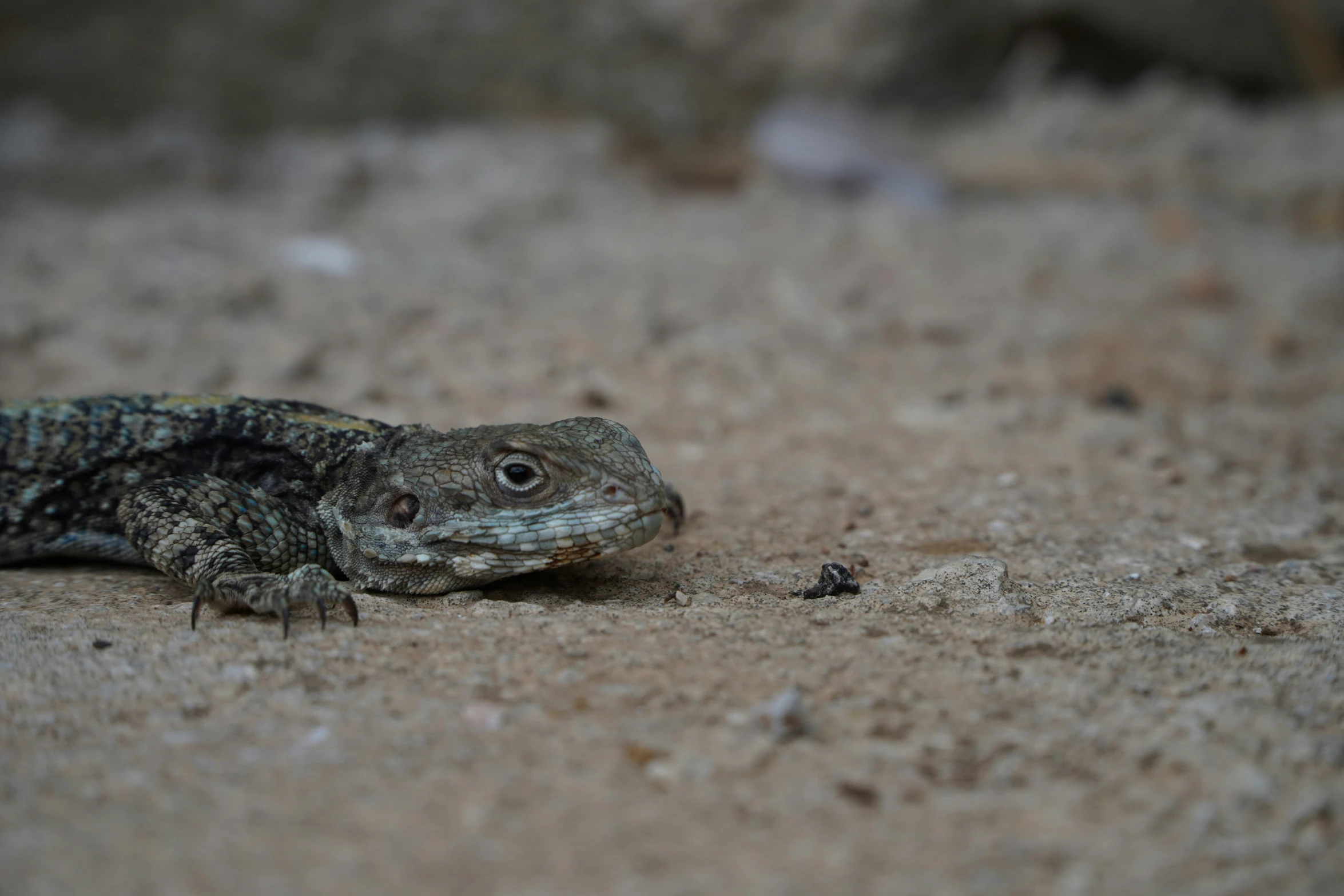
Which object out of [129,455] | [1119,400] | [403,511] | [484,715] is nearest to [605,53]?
[1119,400]

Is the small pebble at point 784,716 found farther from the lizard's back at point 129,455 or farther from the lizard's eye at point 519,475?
the lizard's back at point 129,455

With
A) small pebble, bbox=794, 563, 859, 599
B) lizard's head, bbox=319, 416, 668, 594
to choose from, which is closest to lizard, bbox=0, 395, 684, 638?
lizard's head, bbox=319, 416, 668, 594

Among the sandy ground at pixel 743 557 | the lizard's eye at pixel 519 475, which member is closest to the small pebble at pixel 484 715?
the sandy ground at pixel 743 557

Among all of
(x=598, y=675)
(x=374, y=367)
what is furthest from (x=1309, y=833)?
(x=374, y=367)

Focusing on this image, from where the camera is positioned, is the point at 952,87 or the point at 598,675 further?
the point at 952,87

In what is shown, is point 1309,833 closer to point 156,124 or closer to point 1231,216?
point 1231,216

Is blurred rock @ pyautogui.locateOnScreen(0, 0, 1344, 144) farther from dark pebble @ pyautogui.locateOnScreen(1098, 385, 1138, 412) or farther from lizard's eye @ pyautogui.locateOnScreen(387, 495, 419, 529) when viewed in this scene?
lizard's eye @ pyautogui.locateOnScreen(387, 495, 419, 529)
